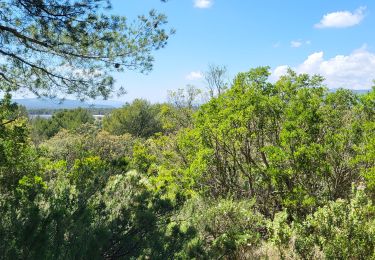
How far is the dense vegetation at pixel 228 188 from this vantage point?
12.2 ft

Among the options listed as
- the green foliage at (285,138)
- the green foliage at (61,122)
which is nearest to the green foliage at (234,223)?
the green foliage at (285,138)

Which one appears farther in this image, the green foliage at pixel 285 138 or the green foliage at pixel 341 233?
the green foliage at pixel 285 138

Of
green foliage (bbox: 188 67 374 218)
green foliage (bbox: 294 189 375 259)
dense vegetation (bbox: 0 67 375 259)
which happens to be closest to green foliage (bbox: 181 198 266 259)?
dense vegetation (bbox: 0 67 375 259)

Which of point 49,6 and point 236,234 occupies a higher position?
point 49,6

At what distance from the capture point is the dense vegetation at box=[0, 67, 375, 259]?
372cm

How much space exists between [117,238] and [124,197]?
0.55 meters

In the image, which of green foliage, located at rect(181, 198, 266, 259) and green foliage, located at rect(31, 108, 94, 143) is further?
green foliage, located at rect(31, 108, 94, 143)

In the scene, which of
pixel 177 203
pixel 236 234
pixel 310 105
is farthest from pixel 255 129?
pixel 177 203

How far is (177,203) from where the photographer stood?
4566 mm

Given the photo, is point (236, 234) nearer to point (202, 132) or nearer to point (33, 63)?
point (202, 132)

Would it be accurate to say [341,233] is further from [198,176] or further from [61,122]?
[61,122]

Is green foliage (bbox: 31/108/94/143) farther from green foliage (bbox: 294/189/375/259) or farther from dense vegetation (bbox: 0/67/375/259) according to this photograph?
green foliage (bbox: 294/189/375/259)

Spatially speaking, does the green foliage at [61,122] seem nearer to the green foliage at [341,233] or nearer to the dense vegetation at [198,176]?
the dense vegetation at [198,176]

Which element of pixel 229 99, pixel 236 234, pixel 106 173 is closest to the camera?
pixel 106 173
